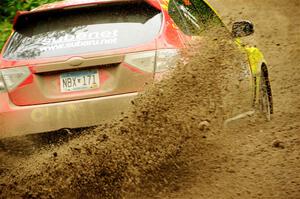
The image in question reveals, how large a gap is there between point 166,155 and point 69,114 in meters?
0.85

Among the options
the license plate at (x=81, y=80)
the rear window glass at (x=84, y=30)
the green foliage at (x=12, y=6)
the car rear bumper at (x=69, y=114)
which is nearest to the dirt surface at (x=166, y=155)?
the car rear bumper at (x=69, y=114)

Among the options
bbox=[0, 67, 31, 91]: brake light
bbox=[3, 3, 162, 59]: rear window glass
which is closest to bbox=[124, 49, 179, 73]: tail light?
bbox=[3, 3, 162, 59]: rear window glass

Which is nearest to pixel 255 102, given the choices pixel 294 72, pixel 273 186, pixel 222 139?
pixel 222 139

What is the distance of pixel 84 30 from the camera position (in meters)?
4.78

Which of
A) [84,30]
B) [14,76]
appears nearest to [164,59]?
[84,30]

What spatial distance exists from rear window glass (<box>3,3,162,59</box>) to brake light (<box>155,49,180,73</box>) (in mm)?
169

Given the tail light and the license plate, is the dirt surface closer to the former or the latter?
the tail light

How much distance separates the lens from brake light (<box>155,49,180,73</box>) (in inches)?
178

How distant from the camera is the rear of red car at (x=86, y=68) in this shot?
14.8 ft

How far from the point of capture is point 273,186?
4023 millimetres

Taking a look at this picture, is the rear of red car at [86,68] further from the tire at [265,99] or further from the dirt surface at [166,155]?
the tire at [265,99]

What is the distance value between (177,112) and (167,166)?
46 cm

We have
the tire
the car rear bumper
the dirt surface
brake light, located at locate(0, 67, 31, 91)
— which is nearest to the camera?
the dirt surface

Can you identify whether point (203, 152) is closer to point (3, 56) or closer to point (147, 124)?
point (147, 124)
